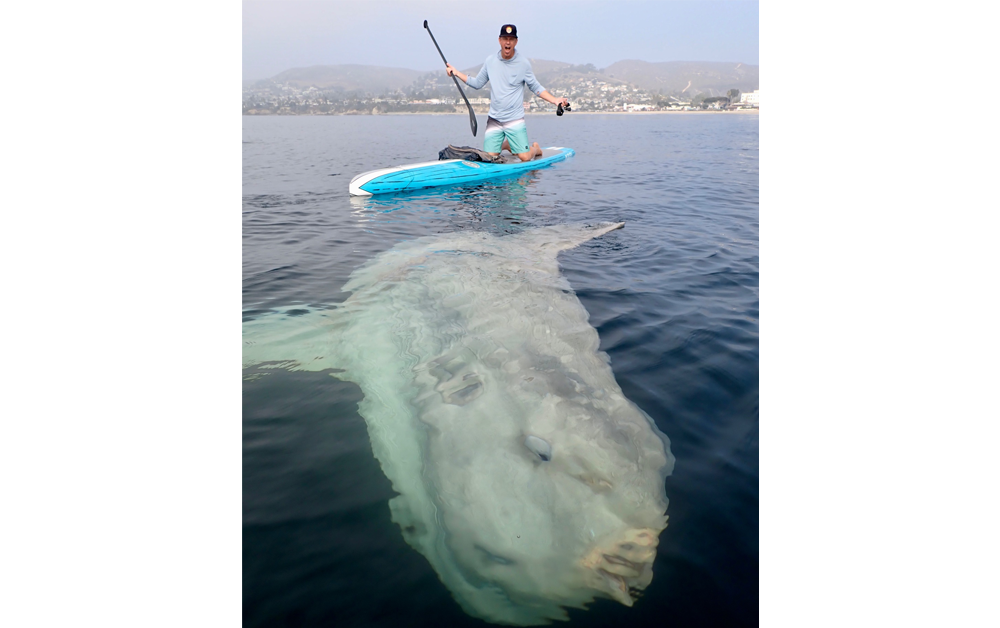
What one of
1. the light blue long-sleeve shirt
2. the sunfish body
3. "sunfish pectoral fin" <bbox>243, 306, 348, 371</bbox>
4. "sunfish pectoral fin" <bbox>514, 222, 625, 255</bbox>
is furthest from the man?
the sunfish body

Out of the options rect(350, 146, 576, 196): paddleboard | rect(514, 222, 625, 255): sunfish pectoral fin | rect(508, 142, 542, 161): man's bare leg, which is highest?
rect(508, 142, 542, 161): man's bare leg

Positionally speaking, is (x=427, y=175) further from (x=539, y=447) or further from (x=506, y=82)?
(x=539, y=447)

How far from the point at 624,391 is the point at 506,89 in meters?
10.1

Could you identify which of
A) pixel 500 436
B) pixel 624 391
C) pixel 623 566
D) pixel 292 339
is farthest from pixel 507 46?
pixel 623 566

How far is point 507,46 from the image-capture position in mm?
10844

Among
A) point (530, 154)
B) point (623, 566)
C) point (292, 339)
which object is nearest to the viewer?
point (623, 566)

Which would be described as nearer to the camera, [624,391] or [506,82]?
[624,391]

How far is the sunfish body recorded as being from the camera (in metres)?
1.80

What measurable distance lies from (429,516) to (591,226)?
20.4 feet

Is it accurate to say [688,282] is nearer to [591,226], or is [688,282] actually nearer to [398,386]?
[591,226]

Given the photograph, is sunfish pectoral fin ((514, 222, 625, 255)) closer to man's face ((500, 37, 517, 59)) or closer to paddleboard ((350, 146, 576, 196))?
paddleboard ((350, 146, 576, 196))

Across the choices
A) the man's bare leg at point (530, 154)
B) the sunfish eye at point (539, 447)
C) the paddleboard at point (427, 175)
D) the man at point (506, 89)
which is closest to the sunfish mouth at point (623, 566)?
the sunfish eye at point (539, 447)

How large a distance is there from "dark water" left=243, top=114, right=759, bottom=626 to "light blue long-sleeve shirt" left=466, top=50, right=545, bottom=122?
4.46 metres

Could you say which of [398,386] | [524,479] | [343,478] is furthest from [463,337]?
[524,479]
